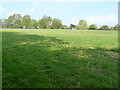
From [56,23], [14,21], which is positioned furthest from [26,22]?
[56,23]

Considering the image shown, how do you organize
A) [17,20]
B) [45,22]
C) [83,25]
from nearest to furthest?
1. [17,20]
2. [45,22]
3. [83,25]

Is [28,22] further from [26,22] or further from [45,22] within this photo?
[45,22]

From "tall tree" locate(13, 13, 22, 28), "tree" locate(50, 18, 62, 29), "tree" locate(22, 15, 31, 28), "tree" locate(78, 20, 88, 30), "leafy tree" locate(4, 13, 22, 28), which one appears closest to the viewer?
"tree" locate(22, 15, 31, 28)

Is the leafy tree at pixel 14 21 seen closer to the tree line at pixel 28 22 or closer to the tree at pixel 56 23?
the tree line at pixel 28 22

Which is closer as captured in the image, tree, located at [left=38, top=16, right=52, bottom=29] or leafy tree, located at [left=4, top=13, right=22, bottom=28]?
leafy tree, located at [left=4, top=13, right=22, bottom=28]

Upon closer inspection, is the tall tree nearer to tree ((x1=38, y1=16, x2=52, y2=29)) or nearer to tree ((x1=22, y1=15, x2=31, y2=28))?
tree ((x1=22, y1=15, x2=31, y2=28))

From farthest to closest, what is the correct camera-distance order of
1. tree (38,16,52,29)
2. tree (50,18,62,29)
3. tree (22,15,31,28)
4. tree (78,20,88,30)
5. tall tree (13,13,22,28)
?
tree (78,20,88,30) → tree (50,18,62,29) → tree (38,16,52,29) → tall tree (13,13,22,28) → tree (22,15,31,28)

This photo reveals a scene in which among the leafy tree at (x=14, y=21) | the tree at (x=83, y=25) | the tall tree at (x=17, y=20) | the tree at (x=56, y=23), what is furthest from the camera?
the tree at (x=83, y=25)

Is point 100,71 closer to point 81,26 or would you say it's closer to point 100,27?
point 81,26

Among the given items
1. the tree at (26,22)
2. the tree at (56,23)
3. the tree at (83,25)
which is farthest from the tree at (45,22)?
the tree at (83,25)

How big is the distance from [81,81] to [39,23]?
91828 millimetres

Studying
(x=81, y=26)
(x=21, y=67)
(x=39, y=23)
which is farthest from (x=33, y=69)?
(x=81, y=26)

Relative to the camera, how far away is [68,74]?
16.0 ft

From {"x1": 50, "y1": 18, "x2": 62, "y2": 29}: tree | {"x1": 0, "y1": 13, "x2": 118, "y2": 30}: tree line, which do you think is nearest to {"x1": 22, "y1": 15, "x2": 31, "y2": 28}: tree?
{"x1": 0, "y1": 13, "x2": 118, "y2": 30}: tree line
